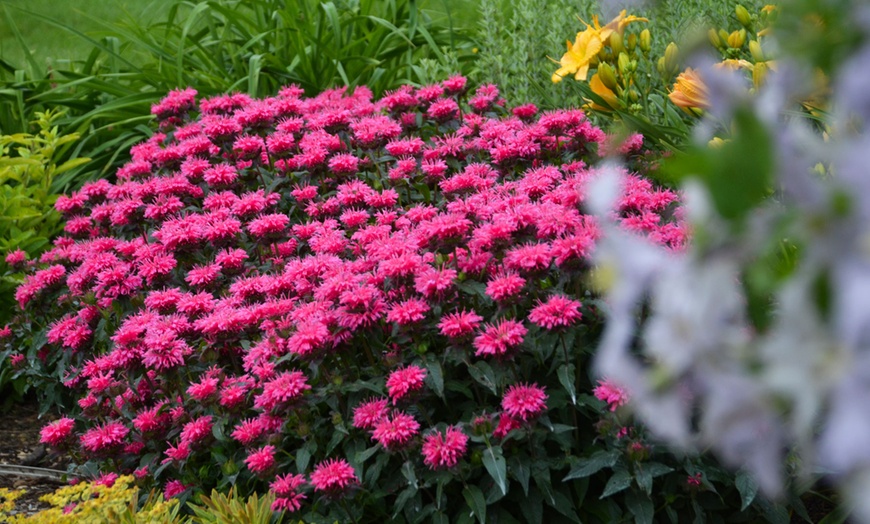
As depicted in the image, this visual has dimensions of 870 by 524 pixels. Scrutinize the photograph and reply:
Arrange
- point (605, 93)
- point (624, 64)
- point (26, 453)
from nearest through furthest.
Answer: point (624, 64) → point (605, 93) → point (26, 453)

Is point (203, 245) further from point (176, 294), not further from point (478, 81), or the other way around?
point (478, 81)

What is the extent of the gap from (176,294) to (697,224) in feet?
6.78

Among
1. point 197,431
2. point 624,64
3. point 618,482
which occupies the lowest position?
point 197,431

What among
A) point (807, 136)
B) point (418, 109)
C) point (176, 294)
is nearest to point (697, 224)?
point (807, 136)

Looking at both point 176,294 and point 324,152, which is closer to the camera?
point 176,294

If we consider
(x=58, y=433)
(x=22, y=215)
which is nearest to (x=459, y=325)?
(x=58, y=433)

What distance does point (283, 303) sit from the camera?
216cm

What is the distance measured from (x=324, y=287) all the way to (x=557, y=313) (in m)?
0.56

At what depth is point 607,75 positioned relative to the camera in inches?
94.6

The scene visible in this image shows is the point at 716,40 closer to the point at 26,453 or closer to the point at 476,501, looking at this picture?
the point at 476,501

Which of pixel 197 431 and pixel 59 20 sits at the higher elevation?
A: pixel 197 431

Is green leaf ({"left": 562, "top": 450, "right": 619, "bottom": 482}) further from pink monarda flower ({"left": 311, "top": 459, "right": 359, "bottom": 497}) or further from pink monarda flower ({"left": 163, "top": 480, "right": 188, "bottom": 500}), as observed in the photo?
pink monarda flower ({"left": 163, "top": 480, "right": 188, "bottom": 500})

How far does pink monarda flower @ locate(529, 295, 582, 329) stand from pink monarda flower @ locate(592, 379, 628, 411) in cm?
14

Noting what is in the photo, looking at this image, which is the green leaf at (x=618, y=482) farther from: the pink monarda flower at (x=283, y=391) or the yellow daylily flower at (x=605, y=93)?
the yellow daylily flower at (x=605, y=93)
